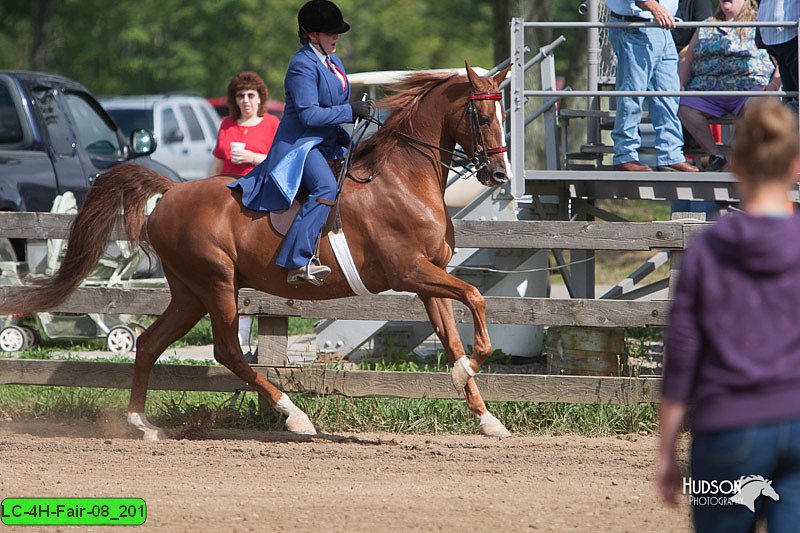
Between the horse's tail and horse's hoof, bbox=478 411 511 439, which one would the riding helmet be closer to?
the horse's tail

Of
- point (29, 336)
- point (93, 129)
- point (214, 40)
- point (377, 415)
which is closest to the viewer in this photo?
point (377, 415)

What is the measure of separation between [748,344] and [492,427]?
4.26 meters

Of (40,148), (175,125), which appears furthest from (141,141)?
(175,125)

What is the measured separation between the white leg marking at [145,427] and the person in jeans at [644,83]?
414 cm

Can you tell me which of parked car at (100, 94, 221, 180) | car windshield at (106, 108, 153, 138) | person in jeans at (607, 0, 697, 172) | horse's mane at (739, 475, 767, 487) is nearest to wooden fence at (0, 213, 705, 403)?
person in jeans at (607, 0, 697, 172)

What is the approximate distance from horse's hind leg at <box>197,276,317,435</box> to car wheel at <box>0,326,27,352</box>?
3830mm

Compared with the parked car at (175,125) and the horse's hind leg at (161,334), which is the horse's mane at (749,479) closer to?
the horse's hind leg at (161,334)

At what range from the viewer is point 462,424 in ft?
25.6

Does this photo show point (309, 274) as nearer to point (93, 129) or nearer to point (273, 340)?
point (273, 340)

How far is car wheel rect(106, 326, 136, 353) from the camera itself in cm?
1063

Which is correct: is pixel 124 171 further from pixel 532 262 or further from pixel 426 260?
pixel 532 262

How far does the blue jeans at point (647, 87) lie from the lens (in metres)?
8.82

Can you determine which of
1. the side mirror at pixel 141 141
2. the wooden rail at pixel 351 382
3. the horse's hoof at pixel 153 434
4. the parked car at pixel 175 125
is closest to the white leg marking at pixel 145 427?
the horse's hoof at pixel 153 434

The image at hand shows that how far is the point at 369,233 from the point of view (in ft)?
23.5
